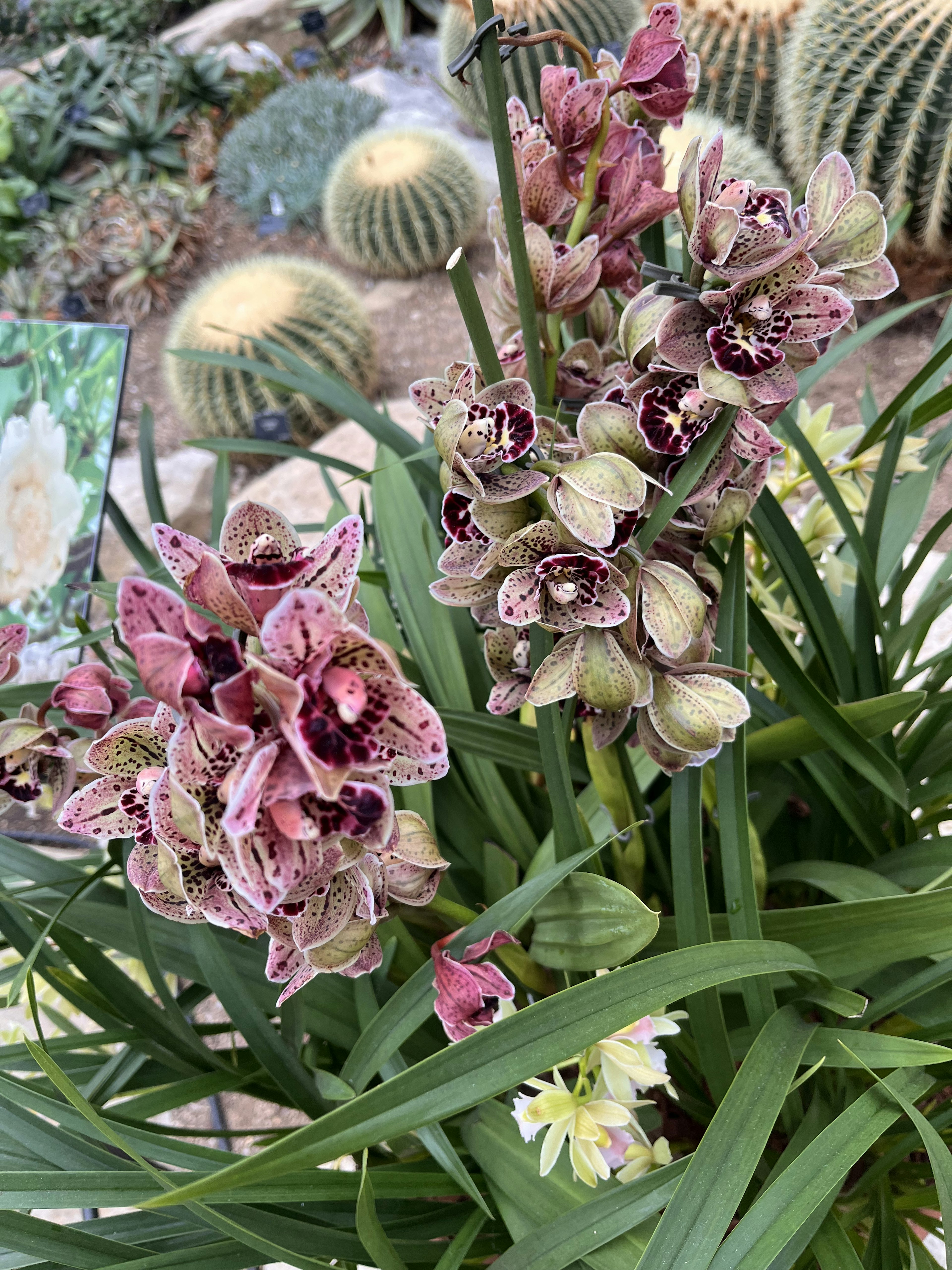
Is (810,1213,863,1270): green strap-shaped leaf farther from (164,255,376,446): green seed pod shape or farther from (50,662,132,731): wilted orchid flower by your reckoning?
(164,255,376,446): green seed pod shape

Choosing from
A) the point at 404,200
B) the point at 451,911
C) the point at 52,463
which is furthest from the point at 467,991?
the point at 404,200

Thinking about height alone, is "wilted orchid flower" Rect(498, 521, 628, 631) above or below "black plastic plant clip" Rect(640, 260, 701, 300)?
below

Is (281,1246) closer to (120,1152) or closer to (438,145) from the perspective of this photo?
(120,1152)

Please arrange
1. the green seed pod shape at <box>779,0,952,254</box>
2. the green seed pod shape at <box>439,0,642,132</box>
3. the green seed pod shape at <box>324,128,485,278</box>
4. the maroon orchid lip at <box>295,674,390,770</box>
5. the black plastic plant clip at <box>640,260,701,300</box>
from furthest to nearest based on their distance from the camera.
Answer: the green seed pod shape at <box>324,128,485,278</box>
the green seed pod shape at <box>439,0,642,132</box>
the green seed pod shape at <box>779,0,952,254</box>
the black plastic plant clip at <box>640,260,701,300</box>
the maroon orchid lip at <box>295,674,390,770</box>

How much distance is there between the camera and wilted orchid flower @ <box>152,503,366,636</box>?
0.94ft

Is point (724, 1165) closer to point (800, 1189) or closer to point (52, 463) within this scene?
point (800, 1189)

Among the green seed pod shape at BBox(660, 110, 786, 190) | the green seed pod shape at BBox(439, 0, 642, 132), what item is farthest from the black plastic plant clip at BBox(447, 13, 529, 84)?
the green seed pod shape at BBox(439, 0, 642, 132)

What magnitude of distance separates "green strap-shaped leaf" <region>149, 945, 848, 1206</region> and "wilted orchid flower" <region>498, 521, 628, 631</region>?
0.45ft

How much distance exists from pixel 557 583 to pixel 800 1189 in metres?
0.27

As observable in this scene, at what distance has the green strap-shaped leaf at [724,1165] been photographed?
1.21ft

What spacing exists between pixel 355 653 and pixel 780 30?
273cm

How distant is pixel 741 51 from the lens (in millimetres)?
2422

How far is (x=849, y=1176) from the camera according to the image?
61 cm

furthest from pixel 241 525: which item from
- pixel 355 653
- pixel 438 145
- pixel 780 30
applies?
pixel 438 145
